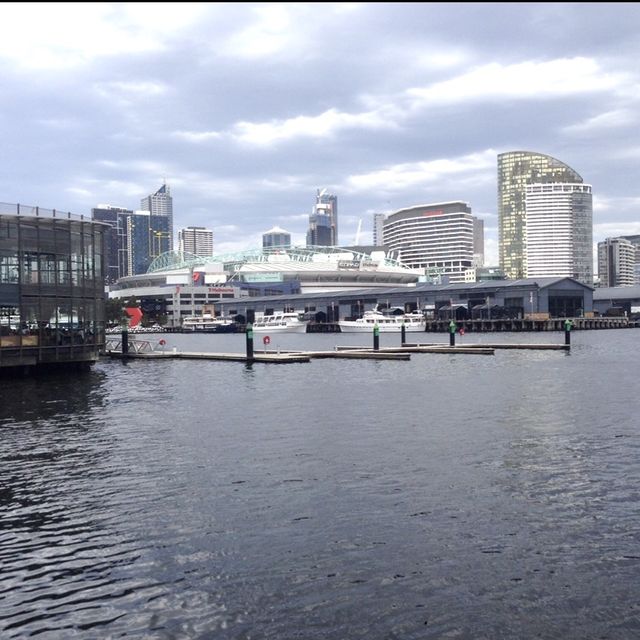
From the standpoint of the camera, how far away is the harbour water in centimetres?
1377

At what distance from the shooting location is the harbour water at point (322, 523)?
45.2 feet

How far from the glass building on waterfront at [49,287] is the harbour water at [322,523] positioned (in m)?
17.8

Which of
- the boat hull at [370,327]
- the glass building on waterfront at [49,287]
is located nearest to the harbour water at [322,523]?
the glass building on waterfront at [49,287]

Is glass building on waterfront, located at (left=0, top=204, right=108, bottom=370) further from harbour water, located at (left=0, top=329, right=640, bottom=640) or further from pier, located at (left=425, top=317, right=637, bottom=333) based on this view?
pier, located at (left=425, top=317, right=637, bottom=333)

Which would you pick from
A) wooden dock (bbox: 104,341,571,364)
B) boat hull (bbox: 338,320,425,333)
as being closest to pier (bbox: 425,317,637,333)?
boat hull (bbox: 338,320,425,333)

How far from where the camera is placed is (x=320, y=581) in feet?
50.1

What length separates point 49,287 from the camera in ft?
190

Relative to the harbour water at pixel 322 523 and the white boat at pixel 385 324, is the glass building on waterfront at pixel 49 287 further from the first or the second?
the white boat at pixel 385 324

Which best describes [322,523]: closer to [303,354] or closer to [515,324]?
[303,354]

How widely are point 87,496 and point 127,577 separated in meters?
6.91

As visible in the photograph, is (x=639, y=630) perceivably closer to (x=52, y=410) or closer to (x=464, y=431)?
(x=464, y=431)

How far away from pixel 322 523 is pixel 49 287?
148 feet

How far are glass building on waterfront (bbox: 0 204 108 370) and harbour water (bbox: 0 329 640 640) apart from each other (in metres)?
17.8

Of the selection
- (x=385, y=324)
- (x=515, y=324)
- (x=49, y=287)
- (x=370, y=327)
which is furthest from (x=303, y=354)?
(x=515, y=324)
